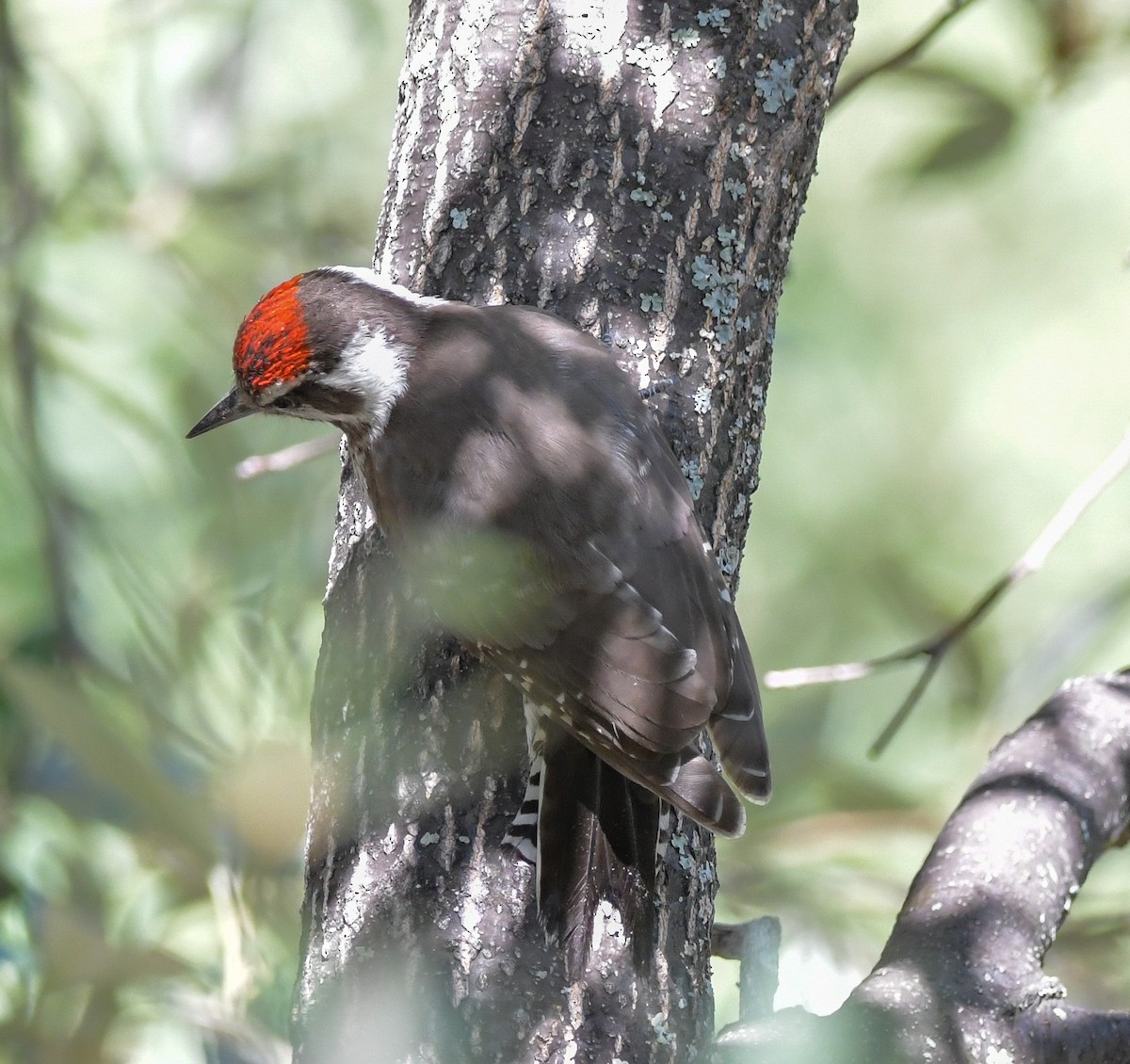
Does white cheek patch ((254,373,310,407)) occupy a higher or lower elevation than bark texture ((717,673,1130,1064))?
higher

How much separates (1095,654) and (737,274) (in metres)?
1.95

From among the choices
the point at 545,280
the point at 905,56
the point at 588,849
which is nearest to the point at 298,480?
the point at 545,280

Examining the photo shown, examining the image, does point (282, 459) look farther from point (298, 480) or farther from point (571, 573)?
point (571, 573)

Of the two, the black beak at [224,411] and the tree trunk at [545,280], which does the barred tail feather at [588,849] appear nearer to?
the tree trunk at [545,280]

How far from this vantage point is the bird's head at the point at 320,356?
224 centimetres

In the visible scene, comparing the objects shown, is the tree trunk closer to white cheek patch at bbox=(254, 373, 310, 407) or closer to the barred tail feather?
the barred tail feather

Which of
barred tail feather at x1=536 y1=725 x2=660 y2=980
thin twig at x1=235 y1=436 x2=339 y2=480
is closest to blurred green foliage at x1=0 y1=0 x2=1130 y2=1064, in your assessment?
thin twig at x1=235 y1=436 x2=339 y2=480

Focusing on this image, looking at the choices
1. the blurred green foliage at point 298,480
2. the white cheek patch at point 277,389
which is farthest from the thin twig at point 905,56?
the white cheek patch at point 277,389

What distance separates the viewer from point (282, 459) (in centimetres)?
251

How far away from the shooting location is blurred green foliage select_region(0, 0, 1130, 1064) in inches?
61.2

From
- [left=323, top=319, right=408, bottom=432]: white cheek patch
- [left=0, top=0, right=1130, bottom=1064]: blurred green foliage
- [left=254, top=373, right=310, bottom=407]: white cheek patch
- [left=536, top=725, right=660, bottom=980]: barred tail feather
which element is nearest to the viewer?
[left=0, top=0, right=1130, bottom=1064]: blurred green foliage

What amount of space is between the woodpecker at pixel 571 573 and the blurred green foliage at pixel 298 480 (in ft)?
0.90

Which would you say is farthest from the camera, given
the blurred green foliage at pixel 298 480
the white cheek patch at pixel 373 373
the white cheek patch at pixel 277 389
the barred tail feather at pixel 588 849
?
the white cheek patch at pixel 277 389

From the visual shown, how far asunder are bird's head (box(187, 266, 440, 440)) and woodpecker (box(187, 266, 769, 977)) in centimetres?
2
